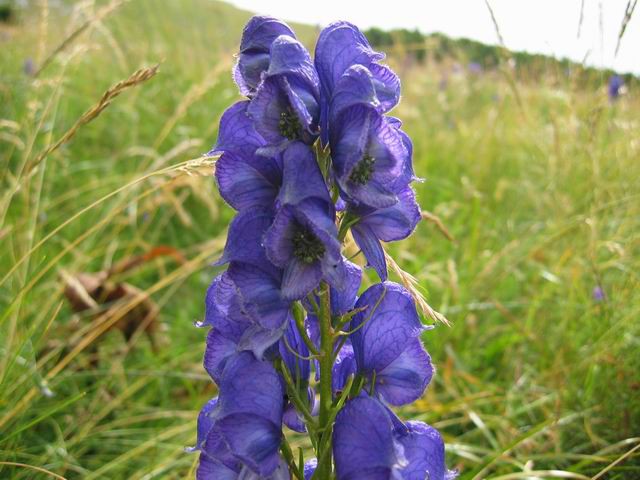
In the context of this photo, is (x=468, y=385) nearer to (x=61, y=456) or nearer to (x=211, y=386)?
(x=211, y=386)

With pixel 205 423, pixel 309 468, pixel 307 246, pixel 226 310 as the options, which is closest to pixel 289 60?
pixel 307 246

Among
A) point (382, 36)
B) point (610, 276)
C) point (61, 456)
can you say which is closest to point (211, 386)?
point (61, 456)

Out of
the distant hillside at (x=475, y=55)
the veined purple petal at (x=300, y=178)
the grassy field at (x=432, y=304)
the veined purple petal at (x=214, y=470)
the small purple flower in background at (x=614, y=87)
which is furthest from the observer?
the small purple flower in background at (x=614, y=87)

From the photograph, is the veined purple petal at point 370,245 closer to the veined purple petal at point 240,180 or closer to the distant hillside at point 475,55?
the veined purple petal at point 240,180

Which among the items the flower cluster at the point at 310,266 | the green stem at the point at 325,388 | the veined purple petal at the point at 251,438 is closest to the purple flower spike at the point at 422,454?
the flower cluster at the point at 310,266

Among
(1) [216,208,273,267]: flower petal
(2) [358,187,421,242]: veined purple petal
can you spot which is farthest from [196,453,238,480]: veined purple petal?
(2) [358,187,421,242]: veined purple petal

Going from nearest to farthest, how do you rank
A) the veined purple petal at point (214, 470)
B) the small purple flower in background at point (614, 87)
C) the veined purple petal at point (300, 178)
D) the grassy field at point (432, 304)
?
the veined purple petal at point (300, 178) → the veined purple petal at point (214, 470) → the grassy field at point (432, 304) → the small purple flower in background at point (614, 87)
